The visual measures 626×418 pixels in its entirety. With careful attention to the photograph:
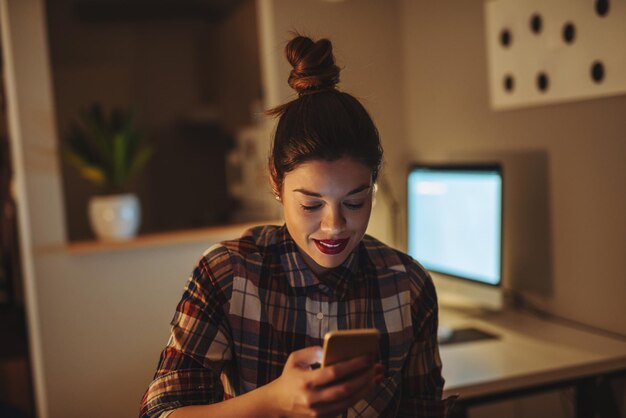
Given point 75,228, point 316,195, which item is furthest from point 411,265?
point 75,228

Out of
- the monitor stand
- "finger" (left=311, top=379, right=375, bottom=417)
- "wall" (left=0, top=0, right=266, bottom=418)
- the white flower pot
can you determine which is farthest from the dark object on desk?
the white flower pot

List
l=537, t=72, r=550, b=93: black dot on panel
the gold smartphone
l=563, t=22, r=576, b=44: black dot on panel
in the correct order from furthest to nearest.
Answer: l=537, t=72, r=550, b=93: black dot on panel, l=563, t=22, r=576, b=44: black dot on panel, the gold smartphone

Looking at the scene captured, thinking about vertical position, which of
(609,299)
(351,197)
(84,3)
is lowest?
(609,299)

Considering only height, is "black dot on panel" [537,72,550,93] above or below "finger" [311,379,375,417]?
above

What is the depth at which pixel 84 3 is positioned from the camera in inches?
183

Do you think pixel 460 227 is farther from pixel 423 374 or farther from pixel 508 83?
pixel 423 374

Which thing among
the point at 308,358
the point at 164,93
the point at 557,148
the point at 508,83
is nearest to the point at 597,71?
the point at 557,148

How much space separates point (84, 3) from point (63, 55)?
378mm

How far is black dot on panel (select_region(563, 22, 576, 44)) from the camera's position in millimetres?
1948

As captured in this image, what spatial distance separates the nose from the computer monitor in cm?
112

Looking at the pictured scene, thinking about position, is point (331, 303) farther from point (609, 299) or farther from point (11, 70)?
point (11, 70)

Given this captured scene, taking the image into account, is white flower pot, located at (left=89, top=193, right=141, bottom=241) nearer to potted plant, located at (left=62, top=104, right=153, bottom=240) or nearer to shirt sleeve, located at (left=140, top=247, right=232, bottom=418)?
potted plant, located at (left=62, top=104, right=153, bottom=240)

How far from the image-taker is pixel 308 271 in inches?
44.8

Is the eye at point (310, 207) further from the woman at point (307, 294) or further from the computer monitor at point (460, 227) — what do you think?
the computer monitor at point (460, 227)
